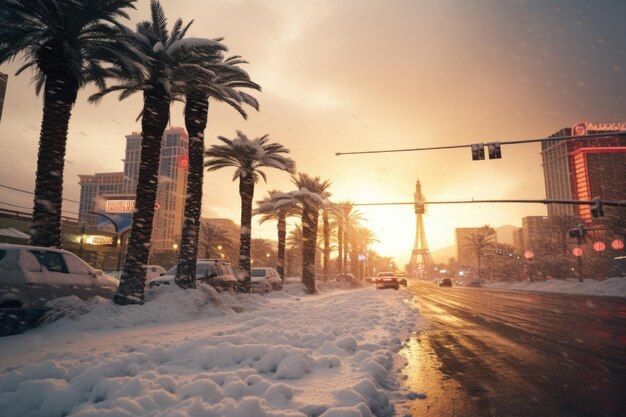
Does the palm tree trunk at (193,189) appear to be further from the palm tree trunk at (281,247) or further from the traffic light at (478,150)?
the palm tree trunk at (281,247)

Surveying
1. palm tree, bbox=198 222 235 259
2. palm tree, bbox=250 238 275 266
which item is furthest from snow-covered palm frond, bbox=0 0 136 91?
palm tree, bbox=250 238 275 266

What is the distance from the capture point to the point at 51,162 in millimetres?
11211

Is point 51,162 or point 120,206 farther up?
point 120,206

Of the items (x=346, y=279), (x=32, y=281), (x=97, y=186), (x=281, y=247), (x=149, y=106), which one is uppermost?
(x=97, y=186)

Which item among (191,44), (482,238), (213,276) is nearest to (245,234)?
(213,276)

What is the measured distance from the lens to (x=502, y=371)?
207 inches

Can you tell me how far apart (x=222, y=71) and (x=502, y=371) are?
15.2 metres

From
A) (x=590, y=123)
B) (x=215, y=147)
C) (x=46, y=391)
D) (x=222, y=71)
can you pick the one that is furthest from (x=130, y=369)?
(x=590, y=123)

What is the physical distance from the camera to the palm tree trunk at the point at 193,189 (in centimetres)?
1451

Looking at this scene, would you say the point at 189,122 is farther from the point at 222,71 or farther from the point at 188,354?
the point at 188,354

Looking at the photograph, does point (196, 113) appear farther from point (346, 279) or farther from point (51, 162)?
point (346, 279)

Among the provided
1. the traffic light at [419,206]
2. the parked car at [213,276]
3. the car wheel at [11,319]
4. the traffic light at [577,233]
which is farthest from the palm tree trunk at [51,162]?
the traffic light at [577,233]

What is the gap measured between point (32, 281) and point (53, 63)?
7.42 metres

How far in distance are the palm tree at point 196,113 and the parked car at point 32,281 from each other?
17.0ft
